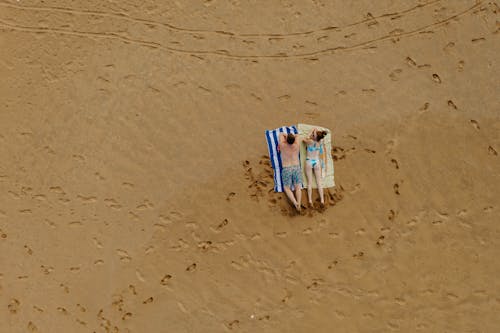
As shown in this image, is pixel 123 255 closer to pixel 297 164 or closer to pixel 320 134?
pixel 297 164

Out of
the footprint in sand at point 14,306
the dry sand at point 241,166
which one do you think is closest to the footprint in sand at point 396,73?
the dry sand at point 241,166

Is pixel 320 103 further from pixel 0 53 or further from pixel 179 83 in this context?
pixel 0 53

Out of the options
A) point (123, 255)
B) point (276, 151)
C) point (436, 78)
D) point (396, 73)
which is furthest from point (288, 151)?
point (123, 255)

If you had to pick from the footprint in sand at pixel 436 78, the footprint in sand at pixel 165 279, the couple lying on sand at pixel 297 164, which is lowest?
the footprint in sand at pixel 165 279

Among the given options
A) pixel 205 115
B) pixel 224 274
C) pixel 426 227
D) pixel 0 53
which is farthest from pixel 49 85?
pixel 426 227

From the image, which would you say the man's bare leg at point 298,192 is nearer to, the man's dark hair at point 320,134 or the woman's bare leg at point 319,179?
the woman's bare leg at point 319,179

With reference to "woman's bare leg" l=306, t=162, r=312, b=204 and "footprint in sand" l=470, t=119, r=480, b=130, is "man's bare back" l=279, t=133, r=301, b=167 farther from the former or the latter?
"footprint in sand" l=470, t=119, r=480, b=130
